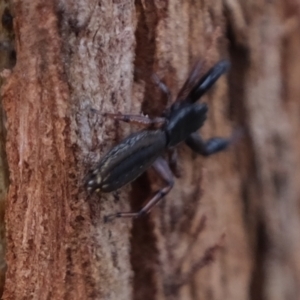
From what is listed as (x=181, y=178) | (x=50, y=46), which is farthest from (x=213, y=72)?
(x=50, y=46)

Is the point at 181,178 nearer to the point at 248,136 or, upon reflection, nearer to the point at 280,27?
the point at 248,136

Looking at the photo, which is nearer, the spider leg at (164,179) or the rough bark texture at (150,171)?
the rough bark texture at (150,171)

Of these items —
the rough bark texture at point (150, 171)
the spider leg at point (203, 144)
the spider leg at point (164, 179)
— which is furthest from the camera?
the spider leg at point (203, 144)

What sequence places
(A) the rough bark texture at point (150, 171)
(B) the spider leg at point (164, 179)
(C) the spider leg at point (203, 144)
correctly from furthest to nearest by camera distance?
1. (C) the spider leg at point (203, 144)
2. (B) the spider leg at point (164, 179)
3. (A) the rough bark texture at point (150, 171)

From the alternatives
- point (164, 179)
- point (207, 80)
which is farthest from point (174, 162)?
point (207, 80)

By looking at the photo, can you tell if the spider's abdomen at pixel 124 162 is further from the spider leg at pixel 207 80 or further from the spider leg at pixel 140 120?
the spider leg at pixel 207 80

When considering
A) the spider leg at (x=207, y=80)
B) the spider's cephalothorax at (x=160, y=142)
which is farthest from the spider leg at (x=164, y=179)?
the spider leg at (x=207, y=80)

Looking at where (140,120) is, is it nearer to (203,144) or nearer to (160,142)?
(160,142)

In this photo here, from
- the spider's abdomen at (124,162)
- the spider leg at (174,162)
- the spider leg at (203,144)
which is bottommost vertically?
the spider's abdomen at (124,162)
